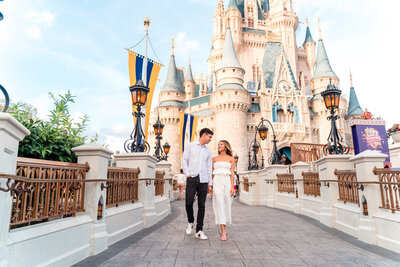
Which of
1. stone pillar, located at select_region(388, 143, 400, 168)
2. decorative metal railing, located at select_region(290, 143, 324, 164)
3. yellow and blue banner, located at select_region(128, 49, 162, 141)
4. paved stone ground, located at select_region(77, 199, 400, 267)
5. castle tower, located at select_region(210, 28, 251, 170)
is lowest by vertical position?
paved stone ground, located at select_region(77, 199, 400, 267)

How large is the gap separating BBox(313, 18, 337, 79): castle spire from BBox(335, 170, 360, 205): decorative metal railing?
3794 centimetres

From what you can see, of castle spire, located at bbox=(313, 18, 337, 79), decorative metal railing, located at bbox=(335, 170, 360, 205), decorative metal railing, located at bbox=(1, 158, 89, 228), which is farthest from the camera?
castle spire, located at bbox=(313, 18, 337, 79)

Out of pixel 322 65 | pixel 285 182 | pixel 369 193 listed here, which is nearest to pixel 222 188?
pixel 369 193

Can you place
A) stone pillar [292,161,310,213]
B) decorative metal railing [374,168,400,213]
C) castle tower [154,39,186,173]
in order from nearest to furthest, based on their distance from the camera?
decorative metal railing [374,168,400,213] < stone pillar [292,161,310,213] < castle tower [154,39,186,173]

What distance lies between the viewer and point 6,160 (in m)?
2.37

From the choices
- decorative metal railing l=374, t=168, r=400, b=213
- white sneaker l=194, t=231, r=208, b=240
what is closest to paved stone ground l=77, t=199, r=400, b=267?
white sneaker l=194, t=231, r=208, b=240

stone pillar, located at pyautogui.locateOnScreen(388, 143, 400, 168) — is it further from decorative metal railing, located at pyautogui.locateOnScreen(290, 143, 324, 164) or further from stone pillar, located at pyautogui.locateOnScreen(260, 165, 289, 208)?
decorative metal railing, located at pyautogui.locateOnScreen(290, 143, 324, 164)

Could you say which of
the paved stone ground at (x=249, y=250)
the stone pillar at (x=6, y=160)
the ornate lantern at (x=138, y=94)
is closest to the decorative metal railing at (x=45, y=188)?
the stone pillar at (x=6, y=160)

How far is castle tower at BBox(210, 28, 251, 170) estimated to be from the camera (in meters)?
32.3

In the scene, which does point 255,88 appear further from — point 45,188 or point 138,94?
point 45,188

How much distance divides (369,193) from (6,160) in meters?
5.27

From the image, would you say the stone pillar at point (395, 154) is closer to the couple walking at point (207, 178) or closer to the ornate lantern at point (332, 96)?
the ornate lantern at point (332, 96)

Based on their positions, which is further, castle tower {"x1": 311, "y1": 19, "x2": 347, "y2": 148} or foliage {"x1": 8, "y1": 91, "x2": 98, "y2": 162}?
castle tower {"x1": 311, "y1": 19, "x2": 347, "y2": 148}

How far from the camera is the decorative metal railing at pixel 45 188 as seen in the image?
2.61 m
